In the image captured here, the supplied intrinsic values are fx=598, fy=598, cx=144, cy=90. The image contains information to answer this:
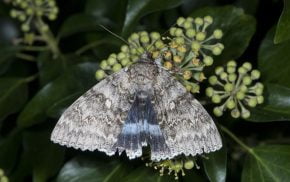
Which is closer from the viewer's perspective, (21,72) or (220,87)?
(220,87)

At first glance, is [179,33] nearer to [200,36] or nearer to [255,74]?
[200,36]

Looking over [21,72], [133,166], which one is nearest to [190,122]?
[133,166]

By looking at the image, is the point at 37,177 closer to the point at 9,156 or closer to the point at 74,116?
the point at 9,156

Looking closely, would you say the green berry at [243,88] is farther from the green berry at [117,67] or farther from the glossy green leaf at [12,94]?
the glossy green leaf at [12,94]

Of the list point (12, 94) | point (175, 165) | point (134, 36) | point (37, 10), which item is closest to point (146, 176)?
point (175, 165)

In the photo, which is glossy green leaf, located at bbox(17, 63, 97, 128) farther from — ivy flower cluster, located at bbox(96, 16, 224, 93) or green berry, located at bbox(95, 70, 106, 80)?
ivy flower cluster, located at bbox(96, 16, 224, 93)

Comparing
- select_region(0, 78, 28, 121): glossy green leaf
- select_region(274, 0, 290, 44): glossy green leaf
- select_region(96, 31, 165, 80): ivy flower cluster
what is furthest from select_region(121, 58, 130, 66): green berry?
select_region(0, 78, 28, 121): glossy green leaf
